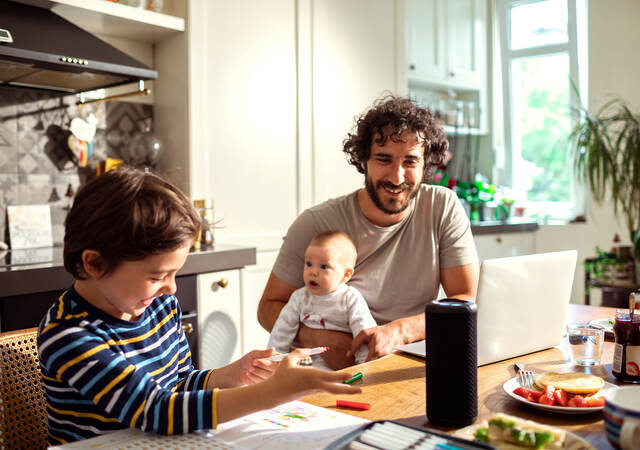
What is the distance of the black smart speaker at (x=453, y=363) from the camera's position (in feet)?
3.02

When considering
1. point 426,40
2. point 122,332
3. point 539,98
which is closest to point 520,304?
point 122,332

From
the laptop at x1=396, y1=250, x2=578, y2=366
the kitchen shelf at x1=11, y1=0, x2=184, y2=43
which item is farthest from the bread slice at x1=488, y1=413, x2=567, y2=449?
the kitchen shelf at x1=11, y1=0, x2=184, y2=43

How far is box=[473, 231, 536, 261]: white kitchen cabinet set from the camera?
4012 millimetres

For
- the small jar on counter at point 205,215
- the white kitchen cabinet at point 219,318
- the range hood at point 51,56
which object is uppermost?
the range hood at point 51,56

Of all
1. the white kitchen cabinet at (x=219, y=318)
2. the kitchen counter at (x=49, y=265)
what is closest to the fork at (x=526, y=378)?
the kitchen counter at (x=49, y=265)

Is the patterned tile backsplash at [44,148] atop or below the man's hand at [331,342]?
atop

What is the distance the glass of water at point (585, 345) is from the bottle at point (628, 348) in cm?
10

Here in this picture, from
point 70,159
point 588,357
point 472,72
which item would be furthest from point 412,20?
point 588,357

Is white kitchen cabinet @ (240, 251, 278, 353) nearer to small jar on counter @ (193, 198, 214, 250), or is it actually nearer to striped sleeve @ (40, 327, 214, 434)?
small jar on counter @ (193, 198, 214, 250)

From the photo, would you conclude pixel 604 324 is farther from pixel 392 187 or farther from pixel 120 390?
pixel 120 390

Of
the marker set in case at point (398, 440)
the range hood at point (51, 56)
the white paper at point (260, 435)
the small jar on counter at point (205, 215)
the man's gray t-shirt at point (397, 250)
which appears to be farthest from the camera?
the small jar on counter at point (205, 215)

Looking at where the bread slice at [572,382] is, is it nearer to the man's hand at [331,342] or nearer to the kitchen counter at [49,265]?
the man's hand at [331,342]

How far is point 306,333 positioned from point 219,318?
987 millimetres

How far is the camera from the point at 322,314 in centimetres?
173
